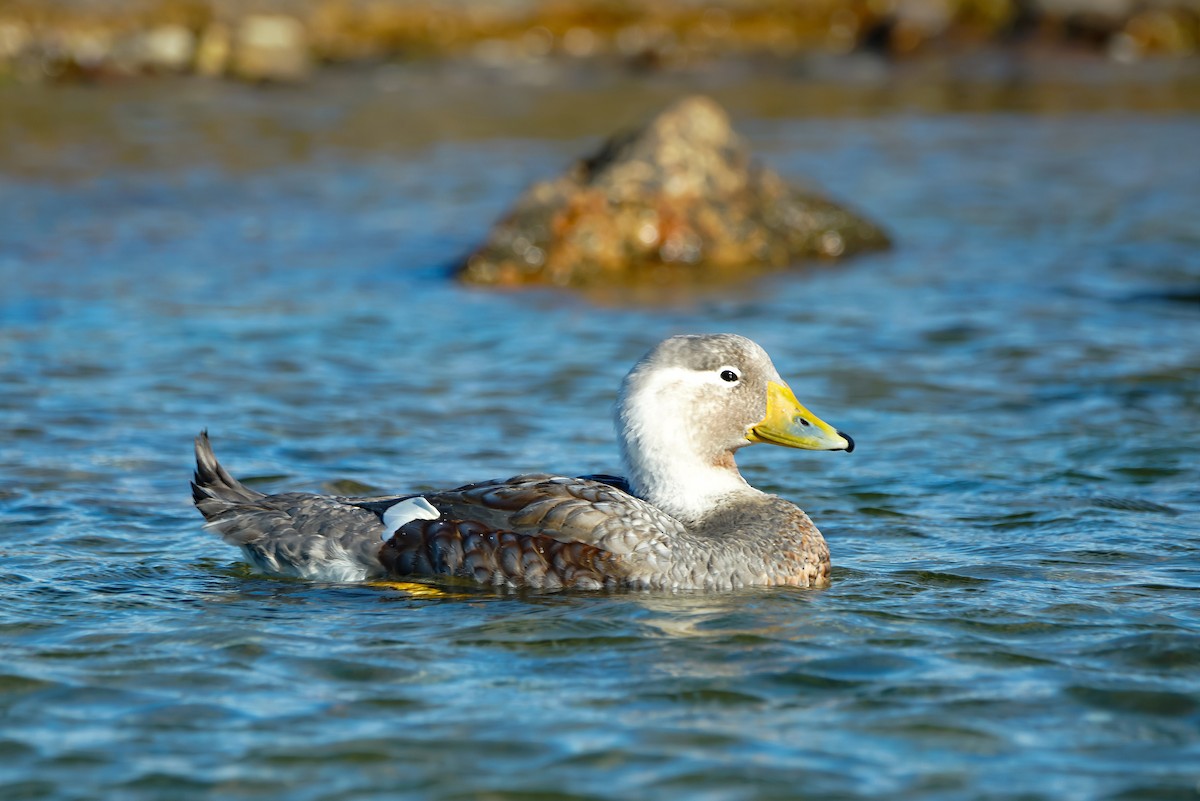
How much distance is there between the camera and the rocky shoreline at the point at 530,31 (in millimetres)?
35469

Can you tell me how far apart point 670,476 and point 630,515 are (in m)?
0.44

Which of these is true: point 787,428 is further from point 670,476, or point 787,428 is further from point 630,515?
point 630,515

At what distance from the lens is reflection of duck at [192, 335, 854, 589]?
6.91 meters

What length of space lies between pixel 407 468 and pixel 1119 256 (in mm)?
8847

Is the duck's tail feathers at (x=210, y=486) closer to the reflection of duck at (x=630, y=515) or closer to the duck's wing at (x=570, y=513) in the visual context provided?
the reflection of duck at (x=630, y=515)

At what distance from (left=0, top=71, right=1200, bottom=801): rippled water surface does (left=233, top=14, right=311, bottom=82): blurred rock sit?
1558 centimetres

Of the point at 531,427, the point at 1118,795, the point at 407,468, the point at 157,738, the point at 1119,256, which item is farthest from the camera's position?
the point at 1119,256

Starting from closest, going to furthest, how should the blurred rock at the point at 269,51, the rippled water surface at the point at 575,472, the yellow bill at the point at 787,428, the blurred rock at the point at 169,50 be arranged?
1. the rippled water surface at the point at 575,472
2. the yellow bill at the point at 787,428
3. the blurred rock at the point at 269,51
4. the blurred rock at the point at 169,50

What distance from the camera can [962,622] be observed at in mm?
6457

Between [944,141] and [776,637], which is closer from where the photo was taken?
[776,637]

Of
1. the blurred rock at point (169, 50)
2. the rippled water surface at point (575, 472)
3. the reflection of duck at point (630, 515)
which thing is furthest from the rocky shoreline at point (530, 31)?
the reflection of duck at point (630, 515)

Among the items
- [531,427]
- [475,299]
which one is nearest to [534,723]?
[531,427]

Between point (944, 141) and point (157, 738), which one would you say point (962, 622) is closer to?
point (157, 738)

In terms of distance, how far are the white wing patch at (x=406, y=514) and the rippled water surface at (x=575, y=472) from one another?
11.2 inches
